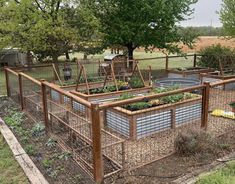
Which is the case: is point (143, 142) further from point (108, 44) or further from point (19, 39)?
point (108, 44)

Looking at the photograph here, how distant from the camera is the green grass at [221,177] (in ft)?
10.7

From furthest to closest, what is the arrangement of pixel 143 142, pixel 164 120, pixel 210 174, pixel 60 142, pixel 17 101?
1. pixel 17 101
2. pixel 164 120
3. pixel 143 142
4. pixel 60 142
5. pixel 210 174

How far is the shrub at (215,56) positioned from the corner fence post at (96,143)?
919 centimetres

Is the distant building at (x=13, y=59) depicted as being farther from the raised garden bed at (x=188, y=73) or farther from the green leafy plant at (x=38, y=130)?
the green leafy plant at (x=38, y=130)

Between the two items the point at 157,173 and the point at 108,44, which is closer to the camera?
the point at 157,173

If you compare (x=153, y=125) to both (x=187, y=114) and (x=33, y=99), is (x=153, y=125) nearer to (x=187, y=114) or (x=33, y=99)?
(x=187, y=114)

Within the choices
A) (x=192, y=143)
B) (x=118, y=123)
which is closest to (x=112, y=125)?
(x=118, y=123)

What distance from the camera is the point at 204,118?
4.57 m

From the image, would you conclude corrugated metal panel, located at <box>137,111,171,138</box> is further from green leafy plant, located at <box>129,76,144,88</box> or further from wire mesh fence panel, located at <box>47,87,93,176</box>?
green leafy plant, located at <box>129,76,144,88</box>

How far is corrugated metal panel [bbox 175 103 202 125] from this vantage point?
5.48 meters

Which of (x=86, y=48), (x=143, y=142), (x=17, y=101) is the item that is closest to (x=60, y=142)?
(x=143, y=142)

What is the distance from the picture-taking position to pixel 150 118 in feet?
17.2

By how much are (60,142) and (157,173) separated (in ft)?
5.52

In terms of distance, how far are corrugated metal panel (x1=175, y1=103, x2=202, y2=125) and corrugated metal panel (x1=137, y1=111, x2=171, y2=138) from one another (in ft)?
0.69
